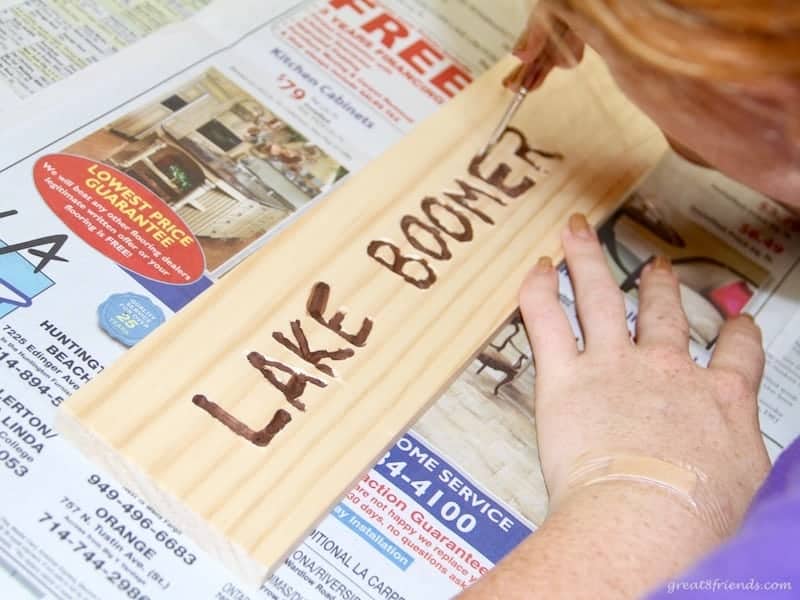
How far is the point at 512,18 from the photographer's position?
3.28 ft

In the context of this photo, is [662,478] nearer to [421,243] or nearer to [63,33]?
[421,243]

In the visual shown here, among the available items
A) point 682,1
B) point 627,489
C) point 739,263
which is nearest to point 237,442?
point 627,489

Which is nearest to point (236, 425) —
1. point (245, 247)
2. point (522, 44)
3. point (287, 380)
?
point (287, 380)

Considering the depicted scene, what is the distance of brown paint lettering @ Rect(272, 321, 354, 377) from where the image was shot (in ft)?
2.17

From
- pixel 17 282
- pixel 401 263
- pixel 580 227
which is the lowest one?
pixel 17 282

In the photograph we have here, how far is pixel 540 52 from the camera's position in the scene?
2.56 ft

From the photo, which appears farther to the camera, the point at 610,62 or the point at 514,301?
the point at 514,301

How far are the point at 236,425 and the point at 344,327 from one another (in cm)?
11

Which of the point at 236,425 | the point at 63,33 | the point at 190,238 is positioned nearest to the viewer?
the point at 236,425

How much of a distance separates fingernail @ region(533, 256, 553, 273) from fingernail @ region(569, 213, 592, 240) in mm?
41

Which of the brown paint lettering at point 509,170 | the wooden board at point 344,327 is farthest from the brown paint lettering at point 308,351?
the brown paint lettering at point 509,170

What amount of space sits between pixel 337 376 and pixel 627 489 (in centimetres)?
21

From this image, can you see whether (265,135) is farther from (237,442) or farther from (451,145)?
(237,442)

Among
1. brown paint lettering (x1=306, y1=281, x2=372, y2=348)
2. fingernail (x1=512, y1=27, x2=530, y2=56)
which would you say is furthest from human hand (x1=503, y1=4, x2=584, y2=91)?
brown paint lettering (x1=306, y1=281, x2=372, y2=348)
